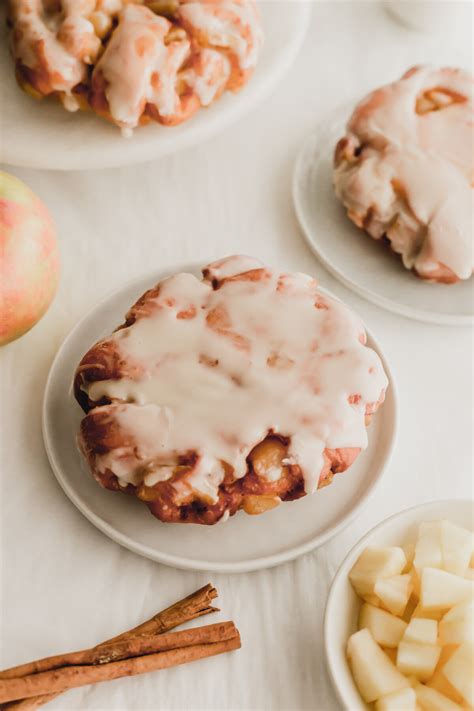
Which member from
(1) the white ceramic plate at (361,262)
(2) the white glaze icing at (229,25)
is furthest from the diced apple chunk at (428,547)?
(2) the white glaze icing at (229,25)

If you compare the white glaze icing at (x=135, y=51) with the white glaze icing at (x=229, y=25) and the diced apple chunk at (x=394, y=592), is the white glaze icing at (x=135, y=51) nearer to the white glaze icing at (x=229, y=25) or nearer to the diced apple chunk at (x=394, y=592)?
the white glaze icing at (x=229, y=25)

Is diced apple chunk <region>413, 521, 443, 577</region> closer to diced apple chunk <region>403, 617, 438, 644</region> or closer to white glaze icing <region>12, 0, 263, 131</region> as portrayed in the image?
diced apple chunk <region>403, 617, 438, 644</region>

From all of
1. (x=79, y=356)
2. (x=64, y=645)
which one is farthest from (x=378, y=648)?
(x=79, y=356)

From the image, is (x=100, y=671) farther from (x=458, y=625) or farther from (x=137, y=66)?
(x=137, y=66)

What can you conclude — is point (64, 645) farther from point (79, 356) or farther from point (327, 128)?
point (327, 128)

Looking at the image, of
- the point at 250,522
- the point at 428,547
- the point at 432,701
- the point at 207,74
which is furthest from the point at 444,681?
the point at 207,74

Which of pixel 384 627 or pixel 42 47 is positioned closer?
pixel 384 627
